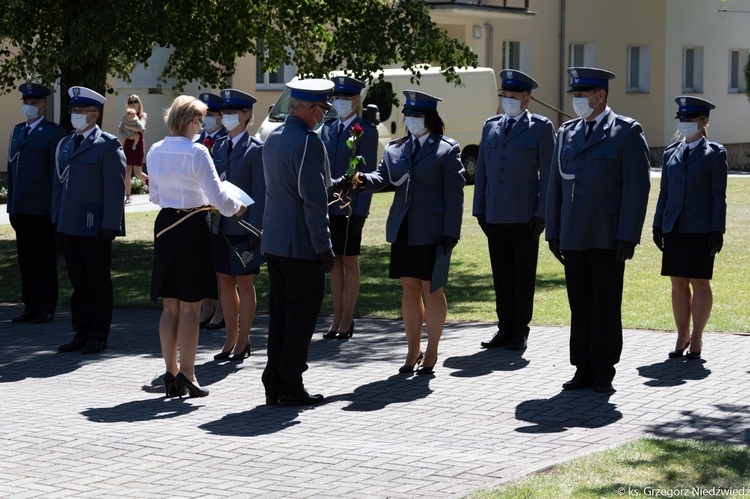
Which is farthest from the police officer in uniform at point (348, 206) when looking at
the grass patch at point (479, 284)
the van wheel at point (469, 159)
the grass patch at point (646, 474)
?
the van wheel at point (469, 159)

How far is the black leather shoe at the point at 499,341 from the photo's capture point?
10.4m

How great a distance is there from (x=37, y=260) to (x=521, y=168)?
479 centimetres

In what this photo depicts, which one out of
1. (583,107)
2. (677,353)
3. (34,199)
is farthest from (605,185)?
(34,199)

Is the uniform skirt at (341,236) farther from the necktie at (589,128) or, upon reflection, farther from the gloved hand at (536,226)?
the necktie at (589,128)

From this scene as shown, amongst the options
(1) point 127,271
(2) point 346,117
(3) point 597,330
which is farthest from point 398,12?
(3) point 597,330

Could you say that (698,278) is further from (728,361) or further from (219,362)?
(219,362)

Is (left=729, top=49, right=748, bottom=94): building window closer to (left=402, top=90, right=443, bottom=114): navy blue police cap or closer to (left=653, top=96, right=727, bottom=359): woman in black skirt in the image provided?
(left=653, top=96, right=727, bottom=359): woman in black skirt

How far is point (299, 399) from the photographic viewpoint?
829 cm

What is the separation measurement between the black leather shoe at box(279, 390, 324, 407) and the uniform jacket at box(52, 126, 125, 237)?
2732 mm

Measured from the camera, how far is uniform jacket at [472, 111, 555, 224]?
10266 mm

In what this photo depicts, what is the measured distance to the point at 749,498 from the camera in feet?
19.1

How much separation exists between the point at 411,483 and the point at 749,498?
1590 millimetres

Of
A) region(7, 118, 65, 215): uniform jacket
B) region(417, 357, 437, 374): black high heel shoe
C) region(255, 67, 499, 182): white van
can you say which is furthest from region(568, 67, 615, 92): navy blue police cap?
region(255, 67, 499, 182): white van

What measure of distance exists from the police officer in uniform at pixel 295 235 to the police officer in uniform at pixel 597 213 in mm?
1672
